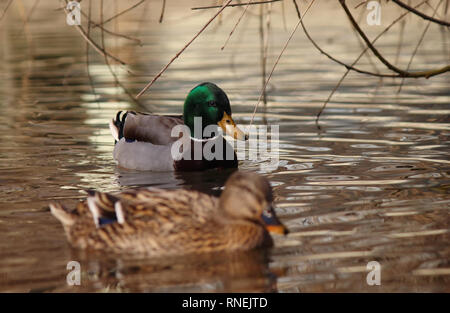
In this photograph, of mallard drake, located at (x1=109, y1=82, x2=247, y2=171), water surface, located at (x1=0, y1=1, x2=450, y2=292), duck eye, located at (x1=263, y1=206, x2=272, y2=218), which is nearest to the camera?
water surface, located at (x1=0, y1=1, x2=450, y2=292)

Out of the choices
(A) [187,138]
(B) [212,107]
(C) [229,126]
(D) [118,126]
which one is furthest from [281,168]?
(D) [118,126]

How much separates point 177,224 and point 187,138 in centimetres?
351

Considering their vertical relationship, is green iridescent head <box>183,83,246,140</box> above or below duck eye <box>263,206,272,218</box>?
above

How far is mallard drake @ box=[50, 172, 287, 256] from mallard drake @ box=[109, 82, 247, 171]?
2.94m

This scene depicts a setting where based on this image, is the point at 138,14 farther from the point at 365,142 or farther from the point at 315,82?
the point at 365,142

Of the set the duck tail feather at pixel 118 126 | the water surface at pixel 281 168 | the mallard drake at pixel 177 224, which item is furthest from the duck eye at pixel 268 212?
the duck tail feather at pixel 118 126

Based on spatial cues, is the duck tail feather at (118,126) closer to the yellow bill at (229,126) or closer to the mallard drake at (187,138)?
the mallard drake at (187,138)

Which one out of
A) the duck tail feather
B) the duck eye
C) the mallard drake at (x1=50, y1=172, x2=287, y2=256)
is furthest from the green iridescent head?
the duck eye

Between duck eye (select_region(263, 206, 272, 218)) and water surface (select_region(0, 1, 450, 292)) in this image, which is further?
duck eye (select_region(263, 206, 272, 218))

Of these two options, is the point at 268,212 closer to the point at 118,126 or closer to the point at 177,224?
the point at 177,224

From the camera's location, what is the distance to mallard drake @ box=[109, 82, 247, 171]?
8914mm

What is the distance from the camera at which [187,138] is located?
926cm

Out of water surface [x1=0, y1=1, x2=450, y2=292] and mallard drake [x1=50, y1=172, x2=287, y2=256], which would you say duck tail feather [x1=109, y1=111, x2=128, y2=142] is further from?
mallard drake [x1=50, y1=172, x2=287, y2=256]

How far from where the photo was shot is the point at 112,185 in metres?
8.18
